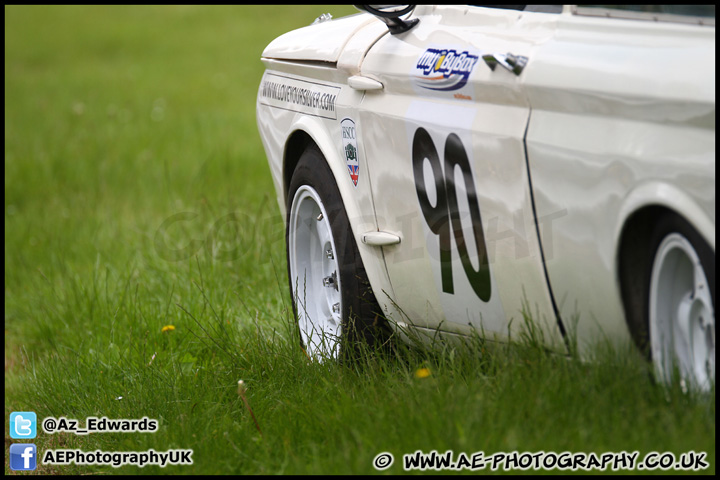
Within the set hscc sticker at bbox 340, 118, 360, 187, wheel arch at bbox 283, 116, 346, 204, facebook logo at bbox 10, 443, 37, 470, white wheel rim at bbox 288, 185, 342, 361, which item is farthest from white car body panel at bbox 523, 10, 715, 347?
facebook logo at bbox 10, 443, 37, 470

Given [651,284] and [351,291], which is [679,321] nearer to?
[651,284]

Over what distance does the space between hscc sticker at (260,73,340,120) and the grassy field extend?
0.94 m

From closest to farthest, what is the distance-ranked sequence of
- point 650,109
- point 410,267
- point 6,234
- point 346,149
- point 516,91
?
point 650,109 < point 516,91 < point 410,267 < point 346,149 < point 6,234

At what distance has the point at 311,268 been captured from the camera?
13.3 feet

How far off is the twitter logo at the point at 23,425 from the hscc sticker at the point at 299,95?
5.97 ft

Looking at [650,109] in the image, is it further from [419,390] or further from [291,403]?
[291,403]

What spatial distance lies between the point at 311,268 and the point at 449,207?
129cm

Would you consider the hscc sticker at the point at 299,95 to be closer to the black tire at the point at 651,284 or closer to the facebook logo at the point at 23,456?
the black tire at the point at 651,284

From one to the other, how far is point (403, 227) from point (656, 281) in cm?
112

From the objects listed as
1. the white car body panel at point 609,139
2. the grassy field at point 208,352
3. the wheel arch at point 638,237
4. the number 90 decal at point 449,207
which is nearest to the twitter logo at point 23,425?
the grassy field at point 208,352

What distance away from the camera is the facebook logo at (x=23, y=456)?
142 inches

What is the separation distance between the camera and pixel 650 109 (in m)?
2.19

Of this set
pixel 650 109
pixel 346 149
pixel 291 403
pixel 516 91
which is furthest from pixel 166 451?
pixel 650 109

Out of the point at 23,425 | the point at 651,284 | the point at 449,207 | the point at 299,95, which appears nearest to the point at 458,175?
the point at 449,207
